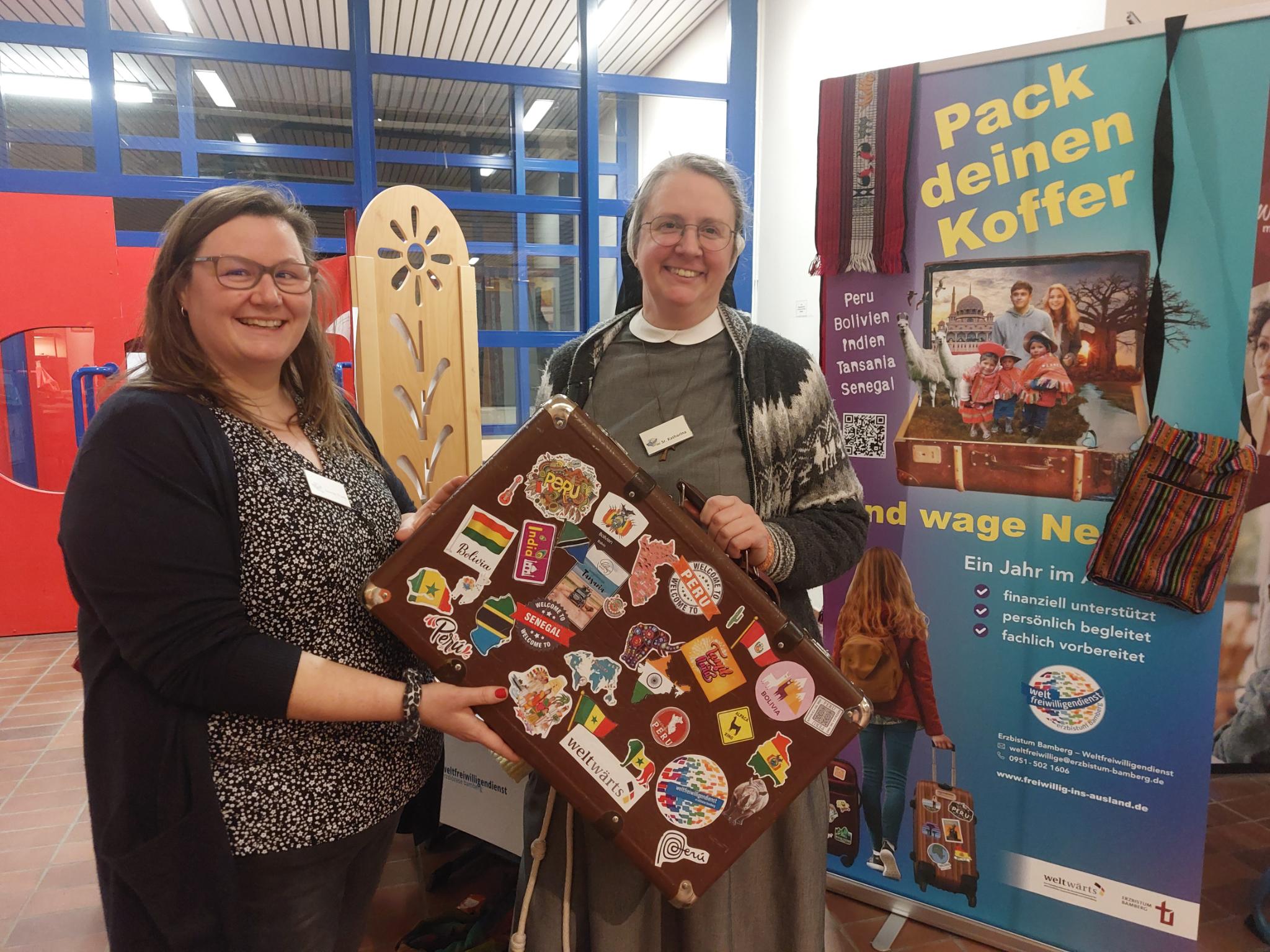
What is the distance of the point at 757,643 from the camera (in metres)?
1.08

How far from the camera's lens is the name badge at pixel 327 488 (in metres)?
1.09

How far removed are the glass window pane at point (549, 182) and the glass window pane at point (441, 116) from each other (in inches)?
8.8

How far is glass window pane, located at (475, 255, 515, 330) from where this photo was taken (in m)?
4.91

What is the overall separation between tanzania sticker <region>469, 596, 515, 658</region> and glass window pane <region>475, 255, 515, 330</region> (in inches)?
158

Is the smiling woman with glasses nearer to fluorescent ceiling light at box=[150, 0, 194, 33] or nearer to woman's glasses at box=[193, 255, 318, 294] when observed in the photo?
woman's glasses at box=[193, 255, 318, 294]

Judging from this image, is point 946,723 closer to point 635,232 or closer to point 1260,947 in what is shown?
point 1260,947

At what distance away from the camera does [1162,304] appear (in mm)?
1772

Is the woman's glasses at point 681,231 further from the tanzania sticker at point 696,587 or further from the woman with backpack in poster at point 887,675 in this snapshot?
the woman with backpack in poster at point 887,675

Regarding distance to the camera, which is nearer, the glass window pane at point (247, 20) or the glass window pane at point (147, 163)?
the glass window pane at point (147, 163)

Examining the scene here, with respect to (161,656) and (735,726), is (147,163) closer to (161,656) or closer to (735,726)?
(161,656)

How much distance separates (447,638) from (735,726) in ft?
1.39

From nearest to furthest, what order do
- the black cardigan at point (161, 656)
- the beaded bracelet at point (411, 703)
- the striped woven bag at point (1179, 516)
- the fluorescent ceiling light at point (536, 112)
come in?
the black cardigan at point (161, 656) < the beaded bracelet at point (411, 703) < the striped woven bag at point (1179, 516) < the fluorescent ceiling light at point (536, 112)

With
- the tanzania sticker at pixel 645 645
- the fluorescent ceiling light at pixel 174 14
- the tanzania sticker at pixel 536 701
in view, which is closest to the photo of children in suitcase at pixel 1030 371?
the tanzania sticker at pixel 645 645

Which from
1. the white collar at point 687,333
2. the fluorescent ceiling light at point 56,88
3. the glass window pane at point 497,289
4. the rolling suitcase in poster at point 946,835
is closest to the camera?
the white collar at point 687,333
